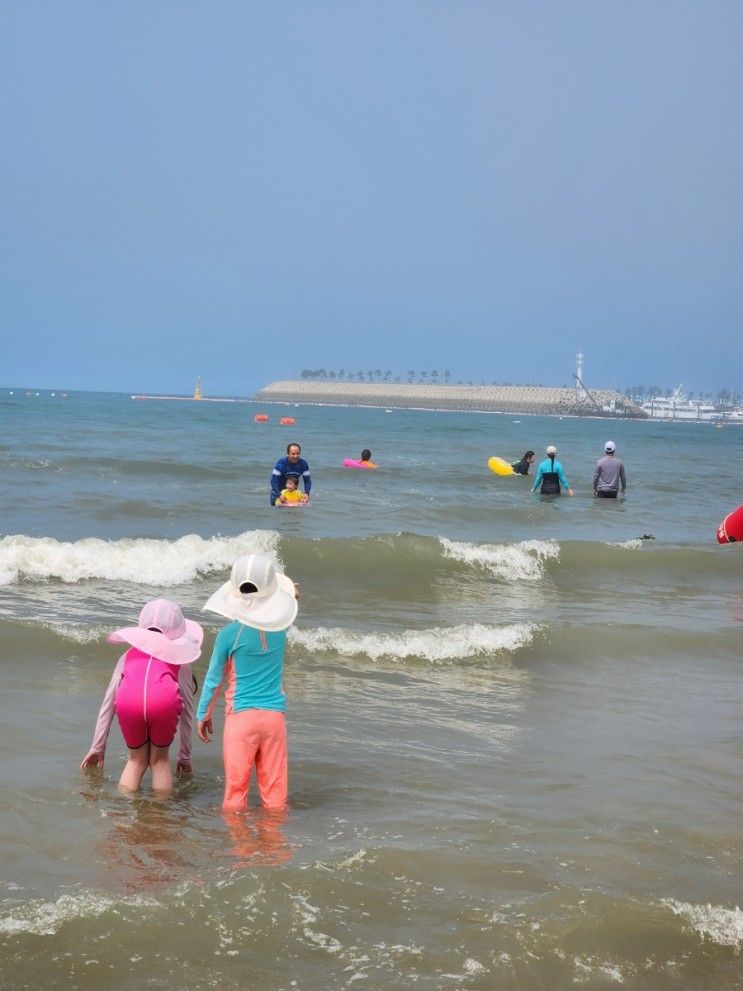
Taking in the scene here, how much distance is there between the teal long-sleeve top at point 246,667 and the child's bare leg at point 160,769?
508 mm

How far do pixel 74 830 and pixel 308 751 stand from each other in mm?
1999

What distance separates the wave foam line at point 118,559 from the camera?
43.1 feet

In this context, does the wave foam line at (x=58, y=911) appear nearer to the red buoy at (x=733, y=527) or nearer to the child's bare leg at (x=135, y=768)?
the child's bare leg at (x=135, y=768)

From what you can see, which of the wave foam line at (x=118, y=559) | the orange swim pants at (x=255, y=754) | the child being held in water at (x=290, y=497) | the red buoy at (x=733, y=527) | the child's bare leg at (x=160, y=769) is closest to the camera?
the red buoy at (x=733, y=527)

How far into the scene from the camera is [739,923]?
453 cm

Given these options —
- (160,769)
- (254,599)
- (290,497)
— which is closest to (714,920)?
(254,599)

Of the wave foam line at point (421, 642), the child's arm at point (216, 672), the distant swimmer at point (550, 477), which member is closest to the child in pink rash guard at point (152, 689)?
the child's arm at point (216, 672)

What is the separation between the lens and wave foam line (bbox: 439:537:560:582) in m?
15.8

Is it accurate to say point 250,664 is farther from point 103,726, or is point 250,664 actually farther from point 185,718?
point 103,726

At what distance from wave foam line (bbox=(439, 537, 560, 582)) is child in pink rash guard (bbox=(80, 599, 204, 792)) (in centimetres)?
1010

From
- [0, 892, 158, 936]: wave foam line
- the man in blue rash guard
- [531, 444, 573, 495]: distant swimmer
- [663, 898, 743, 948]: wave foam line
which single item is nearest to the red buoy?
[663, 898, 743, 948]: wave foam line

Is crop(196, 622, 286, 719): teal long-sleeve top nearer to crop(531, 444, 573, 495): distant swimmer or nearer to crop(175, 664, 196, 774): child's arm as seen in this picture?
crop(175, 664, 196, 774): child's arm

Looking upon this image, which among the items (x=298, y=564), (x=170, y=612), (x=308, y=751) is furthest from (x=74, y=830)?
(x=298, y=564)

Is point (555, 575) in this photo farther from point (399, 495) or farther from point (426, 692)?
point (399, 495)
